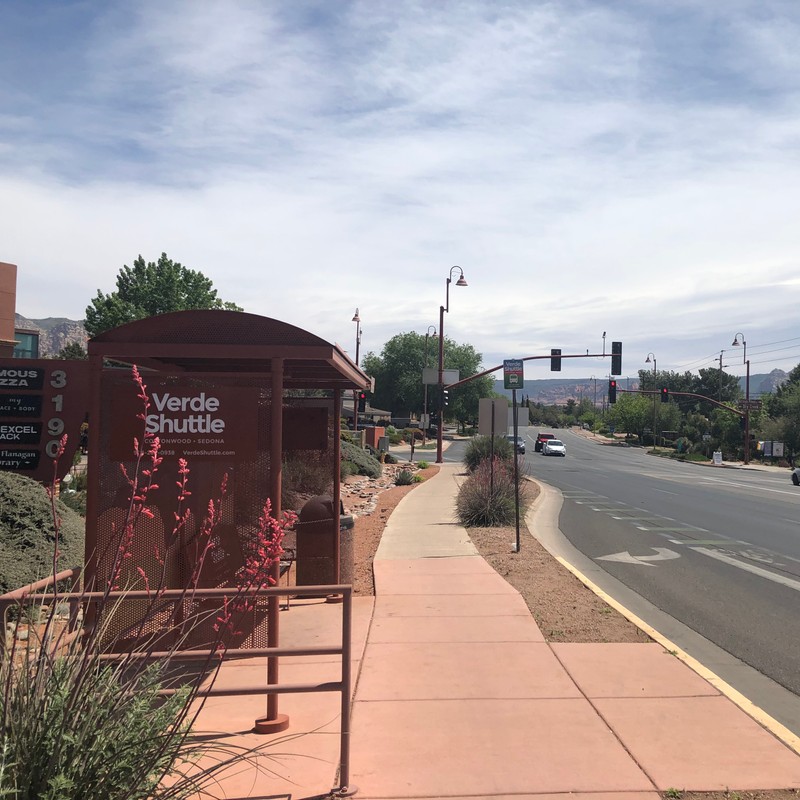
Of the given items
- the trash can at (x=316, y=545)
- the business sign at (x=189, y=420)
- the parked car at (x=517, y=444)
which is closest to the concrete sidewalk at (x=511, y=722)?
the trash can at (x=316, y=545)

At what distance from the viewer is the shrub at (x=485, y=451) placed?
2798cm

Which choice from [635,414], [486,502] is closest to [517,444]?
[486,502]

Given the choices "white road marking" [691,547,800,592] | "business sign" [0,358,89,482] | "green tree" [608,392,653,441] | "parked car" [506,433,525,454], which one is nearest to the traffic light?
"parked car" [506,433,525,454]

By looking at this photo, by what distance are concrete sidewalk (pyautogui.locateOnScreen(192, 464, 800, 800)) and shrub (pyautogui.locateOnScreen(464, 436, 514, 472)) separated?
1873cm

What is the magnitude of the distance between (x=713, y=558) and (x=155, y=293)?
62.5 m

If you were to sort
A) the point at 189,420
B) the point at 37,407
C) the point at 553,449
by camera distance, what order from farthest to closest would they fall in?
the point at 553,449 → the point at 37,407 → the point at 189,420

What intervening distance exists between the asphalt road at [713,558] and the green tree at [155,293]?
49.5 meters

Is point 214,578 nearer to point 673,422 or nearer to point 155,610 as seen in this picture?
point 155,610

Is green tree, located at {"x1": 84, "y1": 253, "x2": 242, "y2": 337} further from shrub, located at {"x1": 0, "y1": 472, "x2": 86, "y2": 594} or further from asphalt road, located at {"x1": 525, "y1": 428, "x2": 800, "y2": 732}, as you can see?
shrub, located at {"x1": 0, "y1": 472, "x2": 86, "y2": 594}

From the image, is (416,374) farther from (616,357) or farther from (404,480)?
(404,480)

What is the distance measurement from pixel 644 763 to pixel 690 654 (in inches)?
122

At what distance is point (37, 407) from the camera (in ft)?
23.9

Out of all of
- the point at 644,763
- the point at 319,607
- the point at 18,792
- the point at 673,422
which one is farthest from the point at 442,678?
Answer: the point at 673,422

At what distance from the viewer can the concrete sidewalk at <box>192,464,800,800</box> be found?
4.57m
